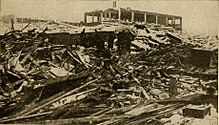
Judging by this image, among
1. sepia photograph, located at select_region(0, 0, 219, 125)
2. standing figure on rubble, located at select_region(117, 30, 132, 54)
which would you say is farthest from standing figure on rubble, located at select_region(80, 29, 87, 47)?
standing figure on rubble, located at select_region(117, 30, 132, 54)

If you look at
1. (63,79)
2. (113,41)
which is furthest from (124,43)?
(63,79)

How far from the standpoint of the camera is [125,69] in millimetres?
1104

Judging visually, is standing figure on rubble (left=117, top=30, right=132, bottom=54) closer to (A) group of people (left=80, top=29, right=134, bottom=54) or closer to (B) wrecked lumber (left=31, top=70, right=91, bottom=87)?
(A) group of people (left=80, top=29, right=134, bottom=54)

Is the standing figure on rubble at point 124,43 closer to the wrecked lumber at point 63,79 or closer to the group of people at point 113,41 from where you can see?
the group of people at point 113,41

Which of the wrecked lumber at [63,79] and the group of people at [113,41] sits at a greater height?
the group of people at [113,41]

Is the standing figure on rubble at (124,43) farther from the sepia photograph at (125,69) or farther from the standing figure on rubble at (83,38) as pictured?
the standing figure on rubble at (83,38)

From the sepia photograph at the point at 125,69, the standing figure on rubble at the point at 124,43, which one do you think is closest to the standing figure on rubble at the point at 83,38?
the sepia photograph at the point at 125,69

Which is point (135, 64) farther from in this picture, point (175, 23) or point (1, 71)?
point (1, 71)

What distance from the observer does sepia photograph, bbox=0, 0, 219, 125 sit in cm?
109

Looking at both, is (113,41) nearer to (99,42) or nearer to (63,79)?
(99,42)

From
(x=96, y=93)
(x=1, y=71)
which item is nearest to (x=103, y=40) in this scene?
(x=96, y=93)

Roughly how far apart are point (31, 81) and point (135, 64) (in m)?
0.32

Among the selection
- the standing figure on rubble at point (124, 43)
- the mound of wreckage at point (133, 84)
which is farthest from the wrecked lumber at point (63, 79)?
the standing figure on rubble at point (124, 43)

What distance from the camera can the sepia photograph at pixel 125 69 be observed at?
1095mm
